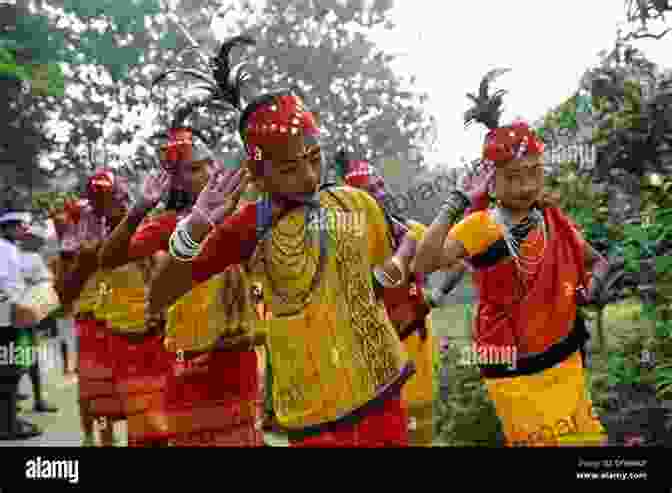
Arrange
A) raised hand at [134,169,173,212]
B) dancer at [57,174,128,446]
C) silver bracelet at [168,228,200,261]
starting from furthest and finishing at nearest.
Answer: dancer at [57,174,128,446]
raised hand at [134,169,173,212]
silver bracelet at [168,228,200,261]

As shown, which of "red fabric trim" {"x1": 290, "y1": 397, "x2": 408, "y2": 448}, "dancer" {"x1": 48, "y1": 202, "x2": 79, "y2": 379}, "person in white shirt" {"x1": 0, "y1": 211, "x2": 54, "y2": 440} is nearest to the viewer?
"red fabric trim" {"x1": 290, "y1": 397, "x2": 408, "y2": 448}

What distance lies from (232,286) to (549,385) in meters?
1.44

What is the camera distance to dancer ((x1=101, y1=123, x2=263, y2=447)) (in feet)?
12.6

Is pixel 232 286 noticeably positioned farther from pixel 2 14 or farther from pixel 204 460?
pixel 2 14

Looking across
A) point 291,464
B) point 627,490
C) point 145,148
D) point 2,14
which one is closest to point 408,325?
point 291,464

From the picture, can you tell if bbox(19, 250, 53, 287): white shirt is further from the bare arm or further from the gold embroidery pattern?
the gold embroidery pattern

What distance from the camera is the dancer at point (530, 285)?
11.3 ft

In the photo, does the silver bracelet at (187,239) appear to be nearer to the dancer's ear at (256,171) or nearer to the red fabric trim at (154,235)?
the dancer's ear at (256,171)

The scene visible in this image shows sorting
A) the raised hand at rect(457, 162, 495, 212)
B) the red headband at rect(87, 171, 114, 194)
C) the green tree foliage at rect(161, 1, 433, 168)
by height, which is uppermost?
the green tree foliage at rect(161, 1, 433, 168)

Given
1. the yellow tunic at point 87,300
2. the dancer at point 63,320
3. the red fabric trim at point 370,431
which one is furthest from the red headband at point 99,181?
the red fabric trim at point 370,431

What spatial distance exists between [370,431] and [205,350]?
3.84 feet

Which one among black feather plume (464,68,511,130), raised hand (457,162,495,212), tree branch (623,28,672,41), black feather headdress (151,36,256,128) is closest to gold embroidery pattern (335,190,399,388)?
raised hand (457,162,495,212)

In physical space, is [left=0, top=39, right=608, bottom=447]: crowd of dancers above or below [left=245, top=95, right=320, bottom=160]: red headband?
below

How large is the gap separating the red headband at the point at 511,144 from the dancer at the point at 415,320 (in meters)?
0.50
